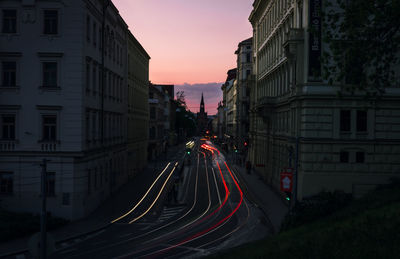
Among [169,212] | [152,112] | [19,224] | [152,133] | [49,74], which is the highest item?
[49,74]

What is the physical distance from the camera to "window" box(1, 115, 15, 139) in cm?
2773

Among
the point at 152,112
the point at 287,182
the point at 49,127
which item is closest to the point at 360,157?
the point at 287,182

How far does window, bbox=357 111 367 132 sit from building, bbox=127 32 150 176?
1032 inches

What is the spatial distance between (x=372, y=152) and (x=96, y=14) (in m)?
23.1

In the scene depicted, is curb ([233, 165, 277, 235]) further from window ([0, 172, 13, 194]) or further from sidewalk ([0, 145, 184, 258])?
window ([0, 172, 13, 194])

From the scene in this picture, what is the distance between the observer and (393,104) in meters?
30.4

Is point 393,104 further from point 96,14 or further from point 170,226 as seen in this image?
point 96,14

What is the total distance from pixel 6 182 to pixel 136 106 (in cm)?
2782

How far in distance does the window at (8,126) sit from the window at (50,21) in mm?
6173

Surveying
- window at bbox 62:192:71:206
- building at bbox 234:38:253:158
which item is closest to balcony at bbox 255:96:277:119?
window at bbox 62:192:71:206

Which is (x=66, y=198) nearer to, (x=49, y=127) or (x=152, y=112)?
(x=49, y=127)

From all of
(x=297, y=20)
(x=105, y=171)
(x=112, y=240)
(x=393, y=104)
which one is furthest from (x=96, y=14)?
(x=393, y=104)

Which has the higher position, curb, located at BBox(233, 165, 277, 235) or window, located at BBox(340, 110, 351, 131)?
window, located at BBox(340, 110, 351, 131)

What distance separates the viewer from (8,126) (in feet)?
91.0
